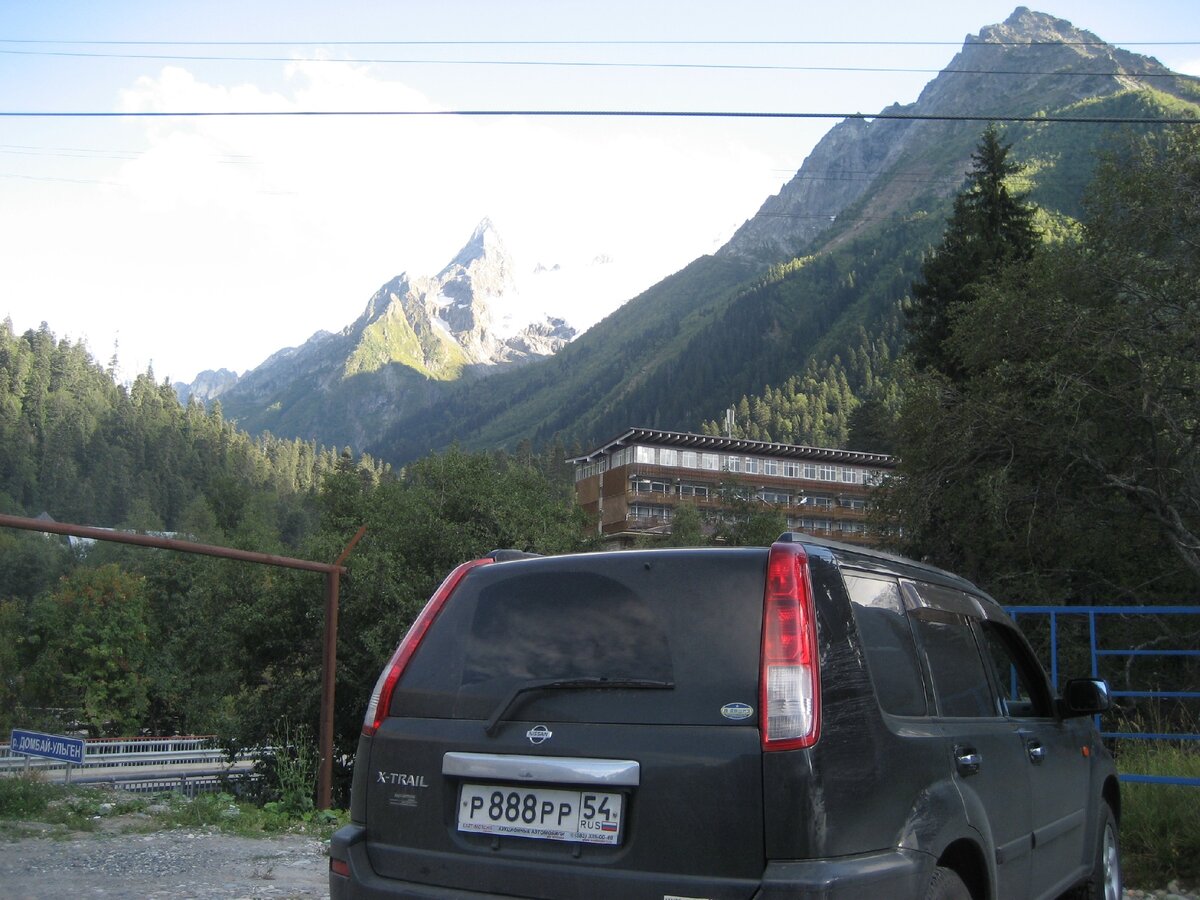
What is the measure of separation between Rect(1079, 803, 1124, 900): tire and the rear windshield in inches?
125

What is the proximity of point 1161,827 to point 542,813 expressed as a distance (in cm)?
556

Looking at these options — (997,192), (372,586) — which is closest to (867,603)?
(372,586)

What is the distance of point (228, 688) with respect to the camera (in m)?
41.3

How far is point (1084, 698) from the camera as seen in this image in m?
4.59

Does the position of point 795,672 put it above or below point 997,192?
below

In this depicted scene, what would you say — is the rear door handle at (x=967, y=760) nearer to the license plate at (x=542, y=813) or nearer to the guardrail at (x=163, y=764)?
the license plate at (x=542, y=813)

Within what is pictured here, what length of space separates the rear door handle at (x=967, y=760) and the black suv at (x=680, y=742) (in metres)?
0.01

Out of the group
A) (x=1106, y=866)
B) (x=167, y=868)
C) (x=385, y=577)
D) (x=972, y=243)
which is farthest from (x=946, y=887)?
(x=972, y=243)

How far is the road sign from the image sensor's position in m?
7.00

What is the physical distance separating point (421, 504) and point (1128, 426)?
781 inches

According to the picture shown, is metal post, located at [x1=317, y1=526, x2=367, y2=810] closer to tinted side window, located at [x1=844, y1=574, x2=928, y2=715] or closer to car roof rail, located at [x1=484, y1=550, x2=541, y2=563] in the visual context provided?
car roof rail, located at [x1=484, y1=550, x2=541, y2=563]

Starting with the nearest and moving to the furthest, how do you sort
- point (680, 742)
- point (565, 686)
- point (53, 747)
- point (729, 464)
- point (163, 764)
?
1. point (680, 742)
2. point (565, 686)
3. point (53, 747)
4. point (163, 764)
5. point (729, 464)

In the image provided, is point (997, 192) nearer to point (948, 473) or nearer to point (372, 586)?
point (948, 473)

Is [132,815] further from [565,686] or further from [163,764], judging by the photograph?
[163,764]
